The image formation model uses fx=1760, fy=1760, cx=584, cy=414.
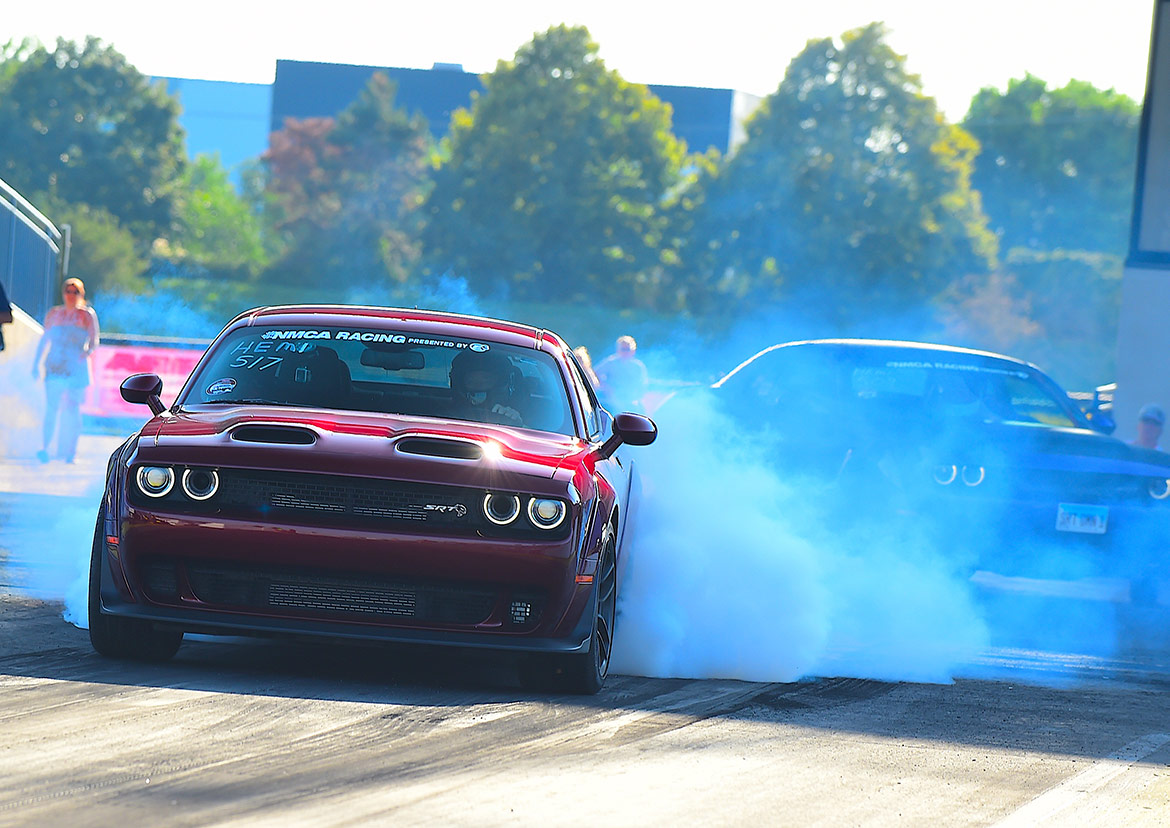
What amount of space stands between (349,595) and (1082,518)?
610 centimetres

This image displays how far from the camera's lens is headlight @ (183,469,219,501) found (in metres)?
5.95

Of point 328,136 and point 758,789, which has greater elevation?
point 328,136

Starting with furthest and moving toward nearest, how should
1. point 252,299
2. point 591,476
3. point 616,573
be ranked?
point 252,299
point 616,573
point 591,476

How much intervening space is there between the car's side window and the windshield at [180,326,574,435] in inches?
5.6

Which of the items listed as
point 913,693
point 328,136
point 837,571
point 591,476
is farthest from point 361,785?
point 328,136

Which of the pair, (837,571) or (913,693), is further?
(837,571)

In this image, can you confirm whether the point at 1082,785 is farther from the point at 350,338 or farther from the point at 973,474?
the point at 973,474

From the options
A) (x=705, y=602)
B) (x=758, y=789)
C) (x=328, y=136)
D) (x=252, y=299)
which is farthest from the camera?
(x=328, y=136)

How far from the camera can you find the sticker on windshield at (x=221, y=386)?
→ 22.5 ft

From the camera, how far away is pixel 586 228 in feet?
241

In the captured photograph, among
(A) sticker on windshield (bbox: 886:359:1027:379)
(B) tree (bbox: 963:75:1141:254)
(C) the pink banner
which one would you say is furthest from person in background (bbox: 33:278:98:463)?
(B) tree (bbox: 963:75:1141:254)

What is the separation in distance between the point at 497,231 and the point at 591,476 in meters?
66.2

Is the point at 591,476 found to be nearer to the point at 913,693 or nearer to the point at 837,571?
the point at 913,693

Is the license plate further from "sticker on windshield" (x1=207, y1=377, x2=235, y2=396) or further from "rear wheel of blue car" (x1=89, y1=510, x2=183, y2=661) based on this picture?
"rear wheel of blue car" (x1=89, y1=510, x2=183, y2=661)
